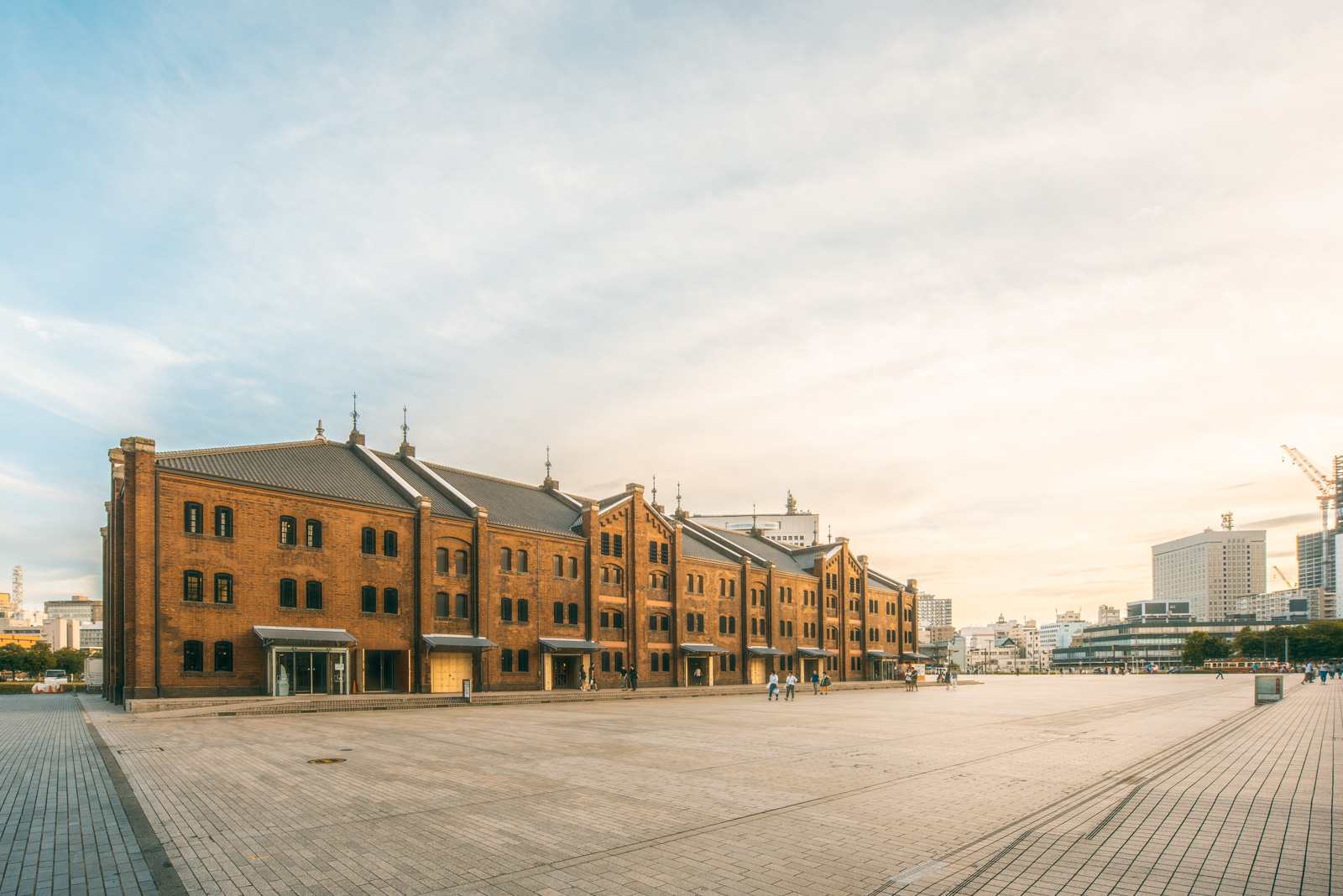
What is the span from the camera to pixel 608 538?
180 ft

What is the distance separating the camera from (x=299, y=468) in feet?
136

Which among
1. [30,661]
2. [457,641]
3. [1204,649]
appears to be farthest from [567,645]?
[1204,649]

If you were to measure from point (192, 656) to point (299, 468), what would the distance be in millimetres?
10659

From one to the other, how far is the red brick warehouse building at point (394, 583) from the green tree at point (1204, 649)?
128 meters

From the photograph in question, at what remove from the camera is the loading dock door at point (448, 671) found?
43219mm

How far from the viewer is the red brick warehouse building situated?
34.5 meters

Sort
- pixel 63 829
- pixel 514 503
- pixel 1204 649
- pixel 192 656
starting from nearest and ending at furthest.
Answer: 1. pixel 63 829
2. pixel 192 656
3. pixel 514 503
4. pixel 1204 649

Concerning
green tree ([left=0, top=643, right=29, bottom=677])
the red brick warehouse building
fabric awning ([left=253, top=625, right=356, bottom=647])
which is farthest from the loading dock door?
green tree ([left=0, top=643, right=29, bottom=677])

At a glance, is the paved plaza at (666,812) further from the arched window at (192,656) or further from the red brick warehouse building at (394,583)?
the red brick warehouse building at (394,583)

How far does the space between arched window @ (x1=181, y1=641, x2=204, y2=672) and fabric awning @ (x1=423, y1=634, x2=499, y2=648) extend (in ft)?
34.7

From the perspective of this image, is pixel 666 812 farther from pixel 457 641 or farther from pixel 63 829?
pixel 457 641

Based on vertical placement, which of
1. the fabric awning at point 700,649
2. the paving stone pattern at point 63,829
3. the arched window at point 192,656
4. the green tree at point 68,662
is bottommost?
the green tree at point 68,662

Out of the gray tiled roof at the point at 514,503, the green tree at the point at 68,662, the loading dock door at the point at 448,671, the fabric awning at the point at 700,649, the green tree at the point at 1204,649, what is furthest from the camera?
the green tree at the point at 1204,649

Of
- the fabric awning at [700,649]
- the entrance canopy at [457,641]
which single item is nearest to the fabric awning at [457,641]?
the entrance canopy at [457,641]
